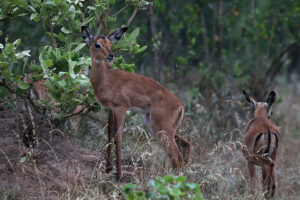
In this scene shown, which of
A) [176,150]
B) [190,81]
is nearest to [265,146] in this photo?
[176,150]

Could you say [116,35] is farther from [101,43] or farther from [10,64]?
[10,64]

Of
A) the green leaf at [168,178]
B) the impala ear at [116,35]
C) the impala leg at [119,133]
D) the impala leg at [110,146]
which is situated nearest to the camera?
the green leaf at [168,178]

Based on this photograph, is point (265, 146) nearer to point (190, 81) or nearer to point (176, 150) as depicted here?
point (176, 150)

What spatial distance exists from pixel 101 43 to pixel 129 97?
798 mm

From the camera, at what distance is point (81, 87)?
25.8 ft

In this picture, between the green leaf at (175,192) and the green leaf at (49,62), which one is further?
the green leaf at (49,62)

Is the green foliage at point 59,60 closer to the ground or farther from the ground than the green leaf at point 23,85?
farther from the ground

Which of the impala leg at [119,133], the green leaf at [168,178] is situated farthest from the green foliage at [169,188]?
the impala leg at [119,133]

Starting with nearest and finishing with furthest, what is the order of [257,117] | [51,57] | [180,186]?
1. [180,186]
2. [51,57]
3. [257,117]

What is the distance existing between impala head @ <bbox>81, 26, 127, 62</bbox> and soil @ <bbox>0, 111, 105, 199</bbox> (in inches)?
43.8

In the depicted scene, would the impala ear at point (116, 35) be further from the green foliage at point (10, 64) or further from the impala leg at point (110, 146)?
the green foliage at point (10, 64)

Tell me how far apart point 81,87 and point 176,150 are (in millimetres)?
1545

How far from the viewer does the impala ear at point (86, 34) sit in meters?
7.49

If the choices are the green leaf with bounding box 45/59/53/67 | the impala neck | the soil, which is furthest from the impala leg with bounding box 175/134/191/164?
the green leaf with bounding box 45/59/53/67
